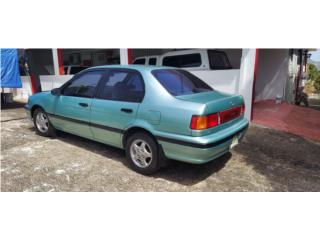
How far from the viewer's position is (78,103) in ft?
14.0

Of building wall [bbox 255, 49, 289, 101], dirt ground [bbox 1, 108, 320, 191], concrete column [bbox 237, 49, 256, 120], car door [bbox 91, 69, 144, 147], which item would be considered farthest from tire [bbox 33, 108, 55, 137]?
building wall [bbox 255, 49, 289, 101]

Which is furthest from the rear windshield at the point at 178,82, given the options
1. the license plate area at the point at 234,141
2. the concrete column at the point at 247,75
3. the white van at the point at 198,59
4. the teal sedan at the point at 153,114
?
the white van at the point at 198,59

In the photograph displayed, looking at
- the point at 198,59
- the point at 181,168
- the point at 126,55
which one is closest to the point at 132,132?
the point at 181,168

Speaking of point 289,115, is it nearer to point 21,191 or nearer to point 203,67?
point 203,67

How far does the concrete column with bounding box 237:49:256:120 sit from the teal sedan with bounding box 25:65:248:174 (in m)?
2.68

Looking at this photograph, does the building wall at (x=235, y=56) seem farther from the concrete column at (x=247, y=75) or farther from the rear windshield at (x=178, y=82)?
the rear windshield at (x=178, y=82)

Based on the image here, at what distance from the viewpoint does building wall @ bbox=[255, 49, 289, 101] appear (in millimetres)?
9109

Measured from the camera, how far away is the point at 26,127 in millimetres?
6176

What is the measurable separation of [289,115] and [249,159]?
376 centimetres

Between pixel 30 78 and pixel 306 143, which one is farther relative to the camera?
pixel 30 78

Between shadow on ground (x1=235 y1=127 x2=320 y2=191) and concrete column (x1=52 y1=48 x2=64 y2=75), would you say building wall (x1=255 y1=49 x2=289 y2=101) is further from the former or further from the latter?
concrete column (x1=52 y1=48 x2=64 y2=75)

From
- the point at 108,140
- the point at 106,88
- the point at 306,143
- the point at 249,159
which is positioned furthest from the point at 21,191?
the point at 306,143

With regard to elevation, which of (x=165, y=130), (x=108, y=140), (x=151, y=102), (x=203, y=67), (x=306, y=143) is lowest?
(x=306, y=143)

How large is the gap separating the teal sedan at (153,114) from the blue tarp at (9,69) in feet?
19.5
